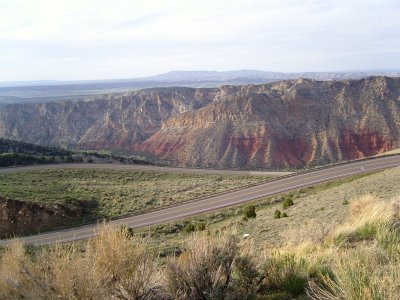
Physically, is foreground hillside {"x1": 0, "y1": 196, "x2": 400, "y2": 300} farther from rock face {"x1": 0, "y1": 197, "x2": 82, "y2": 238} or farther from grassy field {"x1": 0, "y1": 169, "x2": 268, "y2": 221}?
grassy field {"x1": 0, "y1": 169, "x2": 268, "y2": 221}

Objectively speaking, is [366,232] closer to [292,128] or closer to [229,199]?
[229,199]

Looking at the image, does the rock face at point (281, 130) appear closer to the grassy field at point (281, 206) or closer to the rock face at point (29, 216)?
the grassy field at point (281, 206)

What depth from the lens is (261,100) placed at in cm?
10619

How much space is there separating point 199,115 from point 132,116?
42.1 m

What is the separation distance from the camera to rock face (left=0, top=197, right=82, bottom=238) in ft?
111

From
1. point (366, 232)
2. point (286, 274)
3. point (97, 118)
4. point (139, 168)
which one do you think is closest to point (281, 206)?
point (366, 232)

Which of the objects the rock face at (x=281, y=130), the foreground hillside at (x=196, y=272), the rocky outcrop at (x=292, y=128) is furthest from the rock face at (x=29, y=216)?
the rocky outcrop at (x=292, y=128)

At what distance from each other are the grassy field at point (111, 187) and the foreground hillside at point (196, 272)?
29577 millimetres

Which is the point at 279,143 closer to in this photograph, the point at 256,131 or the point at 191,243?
the point at 256,131

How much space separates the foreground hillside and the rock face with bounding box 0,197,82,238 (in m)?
28.3

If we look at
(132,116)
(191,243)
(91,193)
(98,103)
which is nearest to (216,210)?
(91,193)

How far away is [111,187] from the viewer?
46500 mm

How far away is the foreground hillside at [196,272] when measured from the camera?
19.4 ft

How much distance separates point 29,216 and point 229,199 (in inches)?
630
